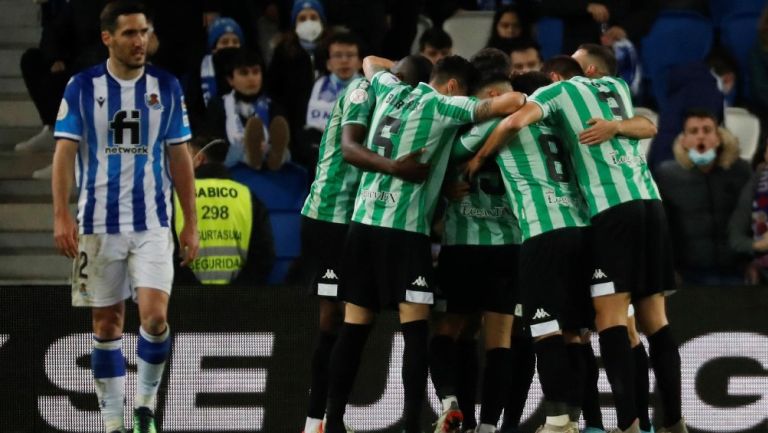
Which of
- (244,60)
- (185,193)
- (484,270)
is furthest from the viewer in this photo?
(244,60)

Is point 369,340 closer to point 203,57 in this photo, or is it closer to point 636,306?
point 636,306

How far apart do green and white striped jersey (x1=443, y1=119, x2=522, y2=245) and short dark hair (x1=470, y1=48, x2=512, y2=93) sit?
0.41 meters

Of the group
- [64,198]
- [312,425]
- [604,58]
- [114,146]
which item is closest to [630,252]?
[604,58]

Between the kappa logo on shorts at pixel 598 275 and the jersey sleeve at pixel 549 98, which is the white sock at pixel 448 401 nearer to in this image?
the kappa logo on shorts at pixel 598 275

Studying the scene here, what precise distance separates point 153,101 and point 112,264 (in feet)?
2.74

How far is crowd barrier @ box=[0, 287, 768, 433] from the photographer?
29.3 feet

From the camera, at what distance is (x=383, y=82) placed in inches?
313

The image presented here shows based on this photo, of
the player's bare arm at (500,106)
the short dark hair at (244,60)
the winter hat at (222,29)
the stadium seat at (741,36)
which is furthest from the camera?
the stadium seat at (741,36)

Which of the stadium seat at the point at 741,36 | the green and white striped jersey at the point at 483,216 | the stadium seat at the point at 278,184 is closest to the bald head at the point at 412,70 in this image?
the green and white striped jersey at the point at 483,216

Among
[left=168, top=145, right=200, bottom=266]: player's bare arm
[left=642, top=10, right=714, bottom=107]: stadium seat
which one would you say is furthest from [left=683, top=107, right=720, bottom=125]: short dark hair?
[left=168, top=145, right=200, bottom=266]: player's bare arm

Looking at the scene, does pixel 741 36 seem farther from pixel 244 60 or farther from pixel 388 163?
pixel 388 163

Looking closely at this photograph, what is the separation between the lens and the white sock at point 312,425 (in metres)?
8.16

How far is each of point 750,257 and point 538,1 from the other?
122 inches

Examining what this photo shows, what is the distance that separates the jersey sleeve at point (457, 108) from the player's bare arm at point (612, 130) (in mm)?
554
